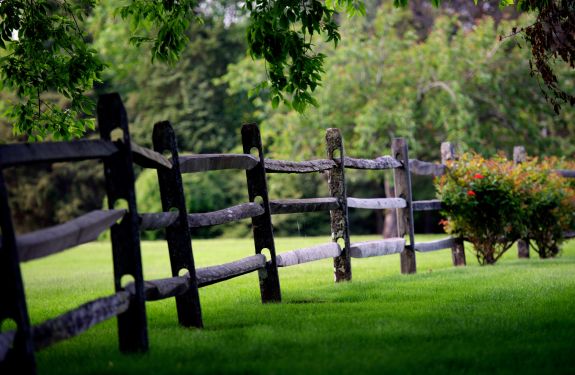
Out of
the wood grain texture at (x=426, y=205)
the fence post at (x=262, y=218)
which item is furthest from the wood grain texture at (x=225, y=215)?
the wood grain texture at (x=426, y=205)

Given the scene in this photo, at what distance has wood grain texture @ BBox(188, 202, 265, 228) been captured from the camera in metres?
7.15

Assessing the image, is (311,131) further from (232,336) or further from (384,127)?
(232,336)

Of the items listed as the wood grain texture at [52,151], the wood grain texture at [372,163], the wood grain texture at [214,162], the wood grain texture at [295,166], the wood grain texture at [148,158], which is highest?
the wood grain texture at [52,151]

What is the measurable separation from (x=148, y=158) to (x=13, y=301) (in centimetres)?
196

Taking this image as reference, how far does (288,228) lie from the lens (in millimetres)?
37281

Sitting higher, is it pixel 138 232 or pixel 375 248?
pixel 138 232

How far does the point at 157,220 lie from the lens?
6.27 meters

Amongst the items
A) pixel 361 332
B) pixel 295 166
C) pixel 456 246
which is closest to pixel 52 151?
pixel 361 332

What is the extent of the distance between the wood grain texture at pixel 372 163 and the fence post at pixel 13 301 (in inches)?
275

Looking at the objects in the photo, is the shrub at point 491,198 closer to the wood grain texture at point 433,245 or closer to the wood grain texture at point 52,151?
the wood grain texture at point 433,245

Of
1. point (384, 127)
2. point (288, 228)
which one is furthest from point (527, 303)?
point (288, 228)

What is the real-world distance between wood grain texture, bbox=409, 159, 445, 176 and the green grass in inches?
103

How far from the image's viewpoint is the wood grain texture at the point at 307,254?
9.01 m

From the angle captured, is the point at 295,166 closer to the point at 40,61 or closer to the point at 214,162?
the point at 214,162
